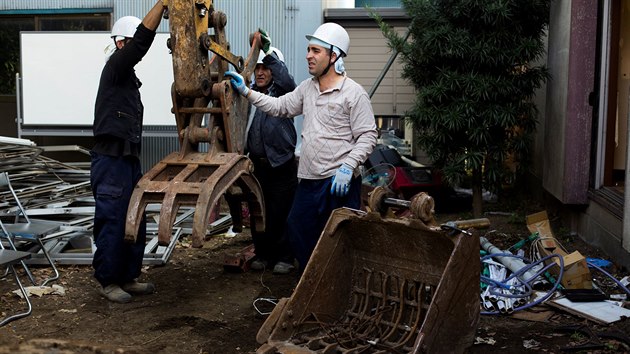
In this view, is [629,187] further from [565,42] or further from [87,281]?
[87,281]

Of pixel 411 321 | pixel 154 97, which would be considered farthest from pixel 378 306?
pixel 154 97

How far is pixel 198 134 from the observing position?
5.77 meters

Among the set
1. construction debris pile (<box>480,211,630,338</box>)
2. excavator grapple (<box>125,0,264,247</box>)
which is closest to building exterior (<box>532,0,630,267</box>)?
construction debris pile (<box>480,211,630,338</box>)

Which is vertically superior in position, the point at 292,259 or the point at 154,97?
the point at 154,97

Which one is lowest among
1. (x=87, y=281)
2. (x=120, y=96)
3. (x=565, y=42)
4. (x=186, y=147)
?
(x=87, y=281)

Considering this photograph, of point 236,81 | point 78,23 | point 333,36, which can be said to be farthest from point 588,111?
point 78,23

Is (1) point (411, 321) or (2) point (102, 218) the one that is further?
(2) point (102, 218)

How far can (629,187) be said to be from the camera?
5.40m

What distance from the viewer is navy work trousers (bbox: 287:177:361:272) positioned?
5.67 meters

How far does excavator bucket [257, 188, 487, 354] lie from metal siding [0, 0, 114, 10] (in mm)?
7106

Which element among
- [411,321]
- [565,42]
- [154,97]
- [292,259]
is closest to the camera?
[411,321]

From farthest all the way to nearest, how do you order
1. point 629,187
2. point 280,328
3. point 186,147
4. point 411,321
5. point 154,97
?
point 154,97 → point 186,147 → point 629,187 → point 411,321 → point 280,328

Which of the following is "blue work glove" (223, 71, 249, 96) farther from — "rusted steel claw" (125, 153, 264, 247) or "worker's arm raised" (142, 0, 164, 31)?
"worker's arm raised" (142, 0, 164, 31)

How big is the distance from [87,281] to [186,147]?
187 centimetres
